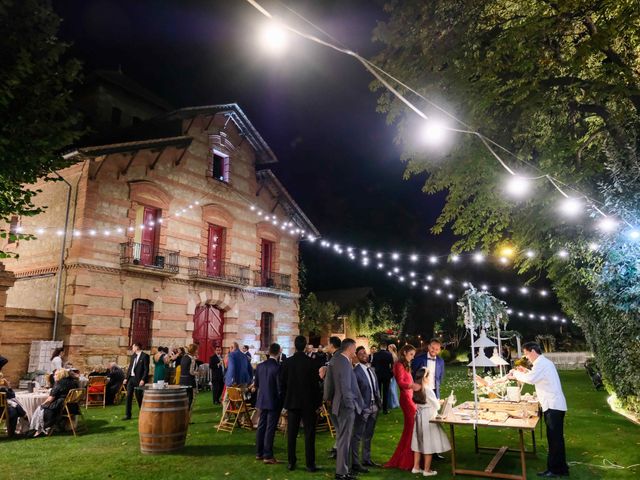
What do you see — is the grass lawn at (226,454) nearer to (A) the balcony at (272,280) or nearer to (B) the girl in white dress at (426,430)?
(B) the girl in white dress at (426,430)

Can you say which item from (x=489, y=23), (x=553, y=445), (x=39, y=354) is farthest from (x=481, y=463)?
(x=39, y=354)

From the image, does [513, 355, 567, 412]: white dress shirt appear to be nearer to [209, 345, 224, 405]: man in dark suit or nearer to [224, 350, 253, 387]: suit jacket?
[224, 350, 253, 387]: suit jacket

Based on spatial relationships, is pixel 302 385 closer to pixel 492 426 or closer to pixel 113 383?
pixel 492 426

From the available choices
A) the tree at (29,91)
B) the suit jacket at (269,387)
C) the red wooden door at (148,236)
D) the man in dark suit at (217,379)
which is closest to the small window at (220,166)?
the red wooden door at (148,236)

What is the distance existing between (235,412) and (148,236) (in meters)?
10.3

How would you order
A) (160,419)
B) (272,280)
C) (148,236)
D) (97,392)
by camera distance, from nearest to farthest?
(160,419) < (97,392) < (148,236) < (272,280)

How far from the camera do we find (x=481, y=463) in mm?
6598

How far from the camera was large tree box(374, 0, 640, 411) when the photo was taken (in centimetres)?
822

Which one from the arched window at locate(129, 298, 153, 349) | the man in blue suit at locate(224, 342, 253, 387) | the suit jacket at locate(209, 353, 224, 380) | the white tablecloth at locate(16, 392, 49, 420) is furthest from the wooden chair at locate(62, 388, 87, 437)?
the arched window at locate(129, 298, 153, 349)

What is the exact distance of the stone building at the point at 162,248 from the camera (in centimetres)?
1513

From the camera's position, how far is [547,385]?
605 cm

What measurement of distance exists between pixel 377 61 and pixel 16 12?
6.74 m

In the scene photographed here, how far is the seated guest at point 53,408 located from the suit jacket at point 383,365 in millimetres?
6477

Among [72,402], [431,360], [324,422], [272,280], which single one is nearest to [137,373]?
[72,402]
